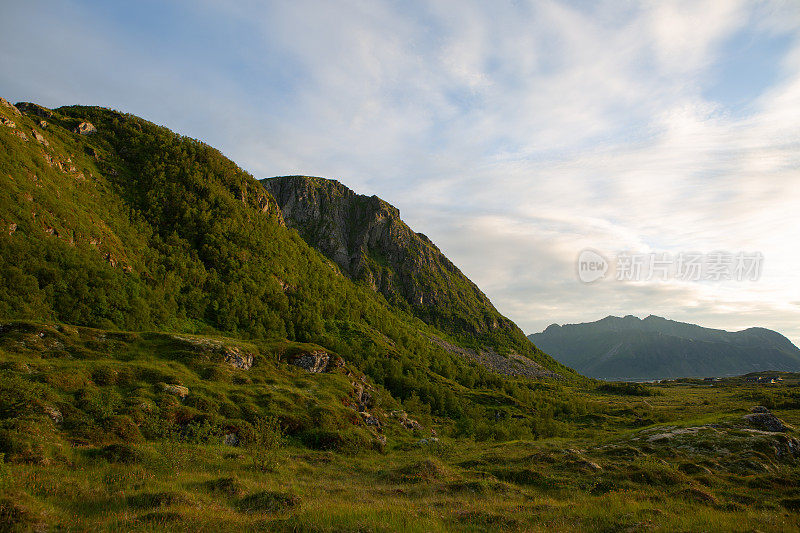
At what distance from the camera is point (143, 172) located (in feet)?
452

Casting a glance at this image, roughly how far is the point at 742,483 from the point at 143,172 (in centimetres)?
17845

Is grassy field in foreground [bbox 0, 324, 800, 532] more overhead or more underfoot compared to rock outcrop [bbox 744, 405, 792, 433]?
more underfoot

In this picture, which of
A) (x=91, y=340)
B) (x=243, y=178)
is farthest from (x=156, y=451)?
(x=243, y=178)

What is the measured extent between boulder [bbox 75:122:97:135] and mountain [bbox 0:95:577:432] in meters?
0.93

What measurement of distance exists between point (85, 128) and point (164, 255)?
8453 cm

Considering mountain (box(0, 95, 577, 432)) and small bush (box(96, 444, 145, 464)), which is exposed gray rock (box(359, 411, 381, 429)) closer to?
mountain (box(0, 95, 577, 432))

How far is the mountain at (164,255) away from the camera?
72000mm

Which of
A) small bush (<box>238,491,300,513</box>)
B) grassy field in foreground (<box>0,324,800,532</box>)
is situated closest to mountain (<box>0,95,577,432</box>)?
grassy field in foreground (<box>0,324,800,532</box>)

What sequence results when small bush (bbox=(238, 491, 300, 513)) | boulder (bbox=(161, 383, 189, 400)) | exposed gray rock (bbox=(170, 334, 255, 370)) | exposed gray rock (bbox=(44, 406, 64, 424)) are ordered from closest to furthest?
small bush (bbox=(238, 491, 300, 513)) < exposed gray rock (bbox=(44, 406, 64, 424)) < boulder (bbox=(161, 383, 189, 400)) < exposed gray rock (bbox=(170, 334, 255, 370))

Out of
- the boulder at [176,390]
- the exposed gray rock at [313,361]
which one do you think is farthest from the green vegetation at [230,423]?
the exposed gray rock at [313,361]

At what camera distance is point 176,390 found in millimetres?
41812

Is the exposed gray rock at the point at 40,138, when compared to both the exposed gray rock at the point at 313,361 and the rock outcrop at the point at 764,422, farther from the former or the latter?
the rock outcrop at the point at 764,422

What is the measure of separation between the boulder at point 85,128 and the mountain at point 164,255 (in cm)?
93

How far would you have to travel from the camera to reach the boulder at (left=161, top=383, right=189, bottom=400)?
135ft
